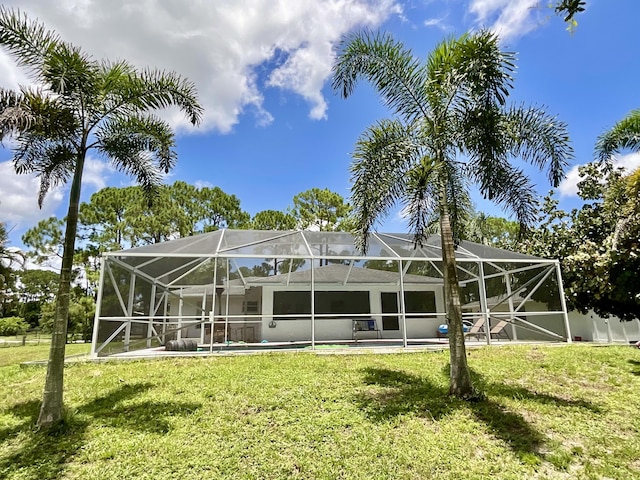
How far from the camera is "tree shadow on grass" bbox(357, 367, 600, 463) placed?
4.56m

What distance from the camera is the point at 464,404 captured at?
18.1 ft

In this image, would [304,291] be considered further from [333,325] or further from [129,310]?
[129,310]

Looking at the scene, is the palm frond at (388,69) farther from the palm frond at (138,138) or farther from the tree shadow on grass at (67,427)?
the tree shadow on grass at (67,427)

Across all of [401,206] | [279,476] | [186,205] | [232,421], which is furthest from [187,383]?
[186,205]

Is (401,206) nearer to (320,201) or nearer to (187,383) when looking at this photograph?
(187,383)

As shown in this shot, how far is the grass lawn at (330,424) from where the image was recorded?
400 centimetres

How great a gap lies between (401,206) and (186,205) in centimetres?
2105

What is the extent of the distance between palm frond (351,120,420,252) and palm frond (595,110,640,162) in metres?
7.22

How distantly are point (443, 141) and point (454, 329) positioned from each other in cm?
323

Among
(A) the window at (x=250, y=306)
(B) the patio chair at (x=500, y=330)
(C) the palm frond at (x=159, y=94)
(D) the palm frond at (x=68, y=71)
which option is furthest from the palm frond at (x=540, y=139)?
(A) the window at (x=250, y=306)

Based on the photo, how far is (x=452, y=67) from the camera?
602 centimetres

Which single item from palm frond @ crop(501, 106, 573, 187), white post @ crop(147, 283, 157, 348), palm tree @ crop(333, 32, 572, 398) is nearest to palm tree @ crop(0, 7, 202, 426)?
palm tree @ crop(333, 32, 572, 398)

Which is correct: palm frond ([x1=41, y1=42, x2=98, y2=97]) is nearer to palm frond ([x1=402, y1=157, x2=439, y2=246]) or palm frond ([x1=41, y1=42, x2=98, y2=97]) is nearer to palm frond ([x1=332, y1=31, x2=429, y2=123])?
palm frond ([x1=332, y1=31, x2=429, y2=123])

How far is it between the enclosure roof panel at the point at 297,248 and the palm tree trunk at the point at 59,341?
4591 mm
